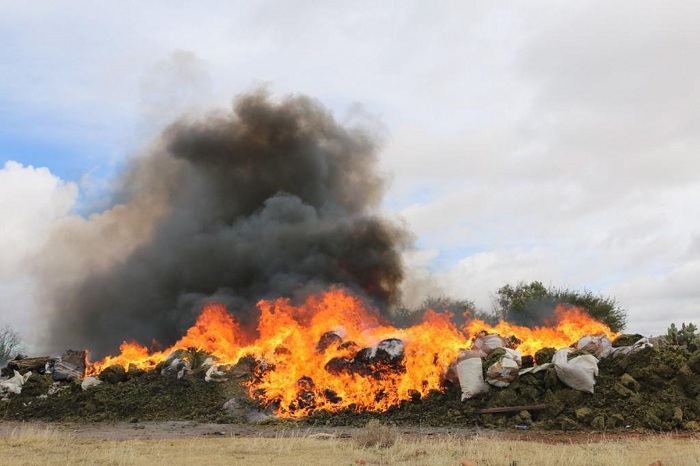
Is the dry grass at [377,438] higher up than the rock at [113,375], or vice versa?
the rock at [113,375]

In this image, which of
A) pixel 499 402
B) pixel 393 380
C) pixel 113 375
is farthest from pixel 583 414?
pixel 113 375

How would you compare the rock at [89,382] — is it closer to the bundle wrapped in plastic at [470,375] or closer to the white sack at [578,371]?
the bundle wrapped in plastic at [470,375]

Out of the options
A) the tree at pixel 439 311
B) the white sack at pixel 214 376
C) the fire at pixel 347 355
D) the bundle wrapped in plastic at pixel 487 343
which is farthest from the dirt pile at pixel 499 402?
the tree at pixel 439 311

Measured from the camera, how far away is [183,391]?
70.1 feet

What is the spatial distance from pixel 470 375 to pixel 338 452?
22.3 ft

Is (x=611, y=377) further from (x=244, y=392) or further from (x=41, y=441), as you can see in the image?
(x=41, y=441)

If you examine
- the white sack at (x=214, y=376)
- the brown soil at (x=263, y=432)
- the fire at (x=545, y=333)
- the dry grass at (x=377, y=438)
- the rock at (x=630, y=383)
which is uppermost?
the fire at (x=545, y=333)

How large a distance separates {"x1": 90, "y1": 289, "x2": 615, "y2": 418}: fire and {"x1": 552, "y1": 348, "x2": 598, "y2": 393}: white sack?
3.16 meters

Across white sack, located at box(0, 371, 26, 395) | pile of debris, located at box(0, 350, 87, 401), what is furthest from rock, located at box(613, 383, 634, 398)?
white sack, located at box(0, 371, 26, 395)

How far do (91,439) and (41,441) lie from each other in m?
1.44

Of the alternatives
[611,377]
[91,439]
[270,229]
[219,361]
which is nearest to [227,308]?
[270,229]

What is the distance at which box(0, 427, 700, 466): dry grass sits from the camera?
11.1 m

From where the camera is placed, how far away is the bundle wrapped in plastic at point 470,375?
17.9 metres

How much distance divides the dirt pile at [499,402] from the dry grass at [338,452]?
217 cm
